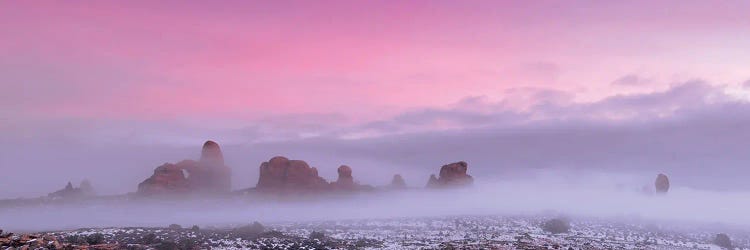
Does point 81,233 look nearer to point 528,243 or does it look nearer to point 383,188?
point 528,243

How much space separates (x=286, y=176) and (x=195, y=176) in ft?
81.1

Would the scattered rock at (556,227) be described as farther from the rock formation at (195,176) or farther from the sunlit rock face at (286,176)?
the rock formation at (195,176)

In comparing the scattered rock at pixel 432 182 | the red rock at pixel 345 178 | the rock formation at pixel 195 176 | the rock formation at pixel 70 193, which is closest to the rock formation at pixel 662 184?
the scattered rock at pixel 432 182

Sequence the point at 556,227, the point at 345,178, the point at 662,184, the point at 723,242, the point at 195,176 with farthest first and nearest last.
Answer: the point at 345,178
the point at 662,184
the point at 195,176
the point at 556,227
the point at 723,242

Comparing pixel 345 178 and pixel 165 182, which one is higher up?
pixel 345 178

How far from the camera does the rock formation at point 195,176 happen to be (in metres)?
135

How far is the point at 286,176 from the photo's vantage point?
14662 centimetres

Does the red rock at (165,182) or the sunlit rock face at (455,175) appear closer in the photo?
the red rock at (165,182)

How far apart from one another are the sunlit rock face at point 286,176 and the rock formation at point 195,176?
11.8m

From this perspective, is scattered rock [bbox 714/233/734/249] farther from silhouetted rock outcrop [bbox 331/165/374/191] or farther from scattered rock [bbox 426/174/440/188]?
silhouetted rock outcrop [bbox 331/165/374/191]

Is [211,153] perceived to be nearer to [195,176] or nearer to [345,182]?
[195,176]

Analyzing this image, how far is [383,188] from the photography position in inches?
6545

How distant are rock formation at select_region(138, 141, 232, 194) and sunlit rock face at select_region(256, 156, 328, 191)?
11807 mm

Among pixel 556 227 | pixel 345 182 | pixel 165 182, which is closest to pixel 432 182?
pixel 345 182
